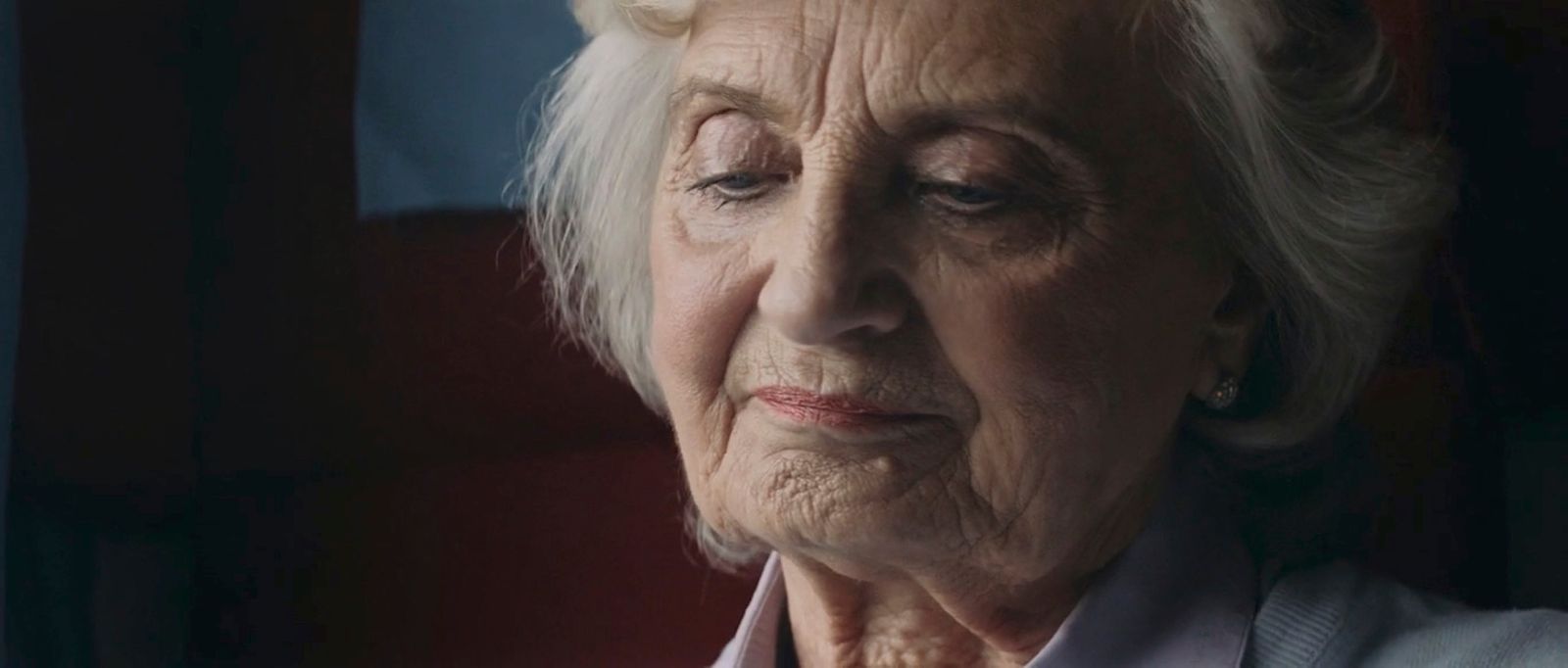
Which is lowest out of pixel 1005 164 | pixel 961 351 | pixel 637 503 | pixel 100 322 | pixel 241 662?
pixel 241 662

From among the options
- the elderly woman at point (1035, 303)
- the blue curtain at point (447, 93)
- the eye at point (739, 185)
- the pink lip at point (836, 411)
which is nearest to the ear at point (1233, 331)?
the elderly woman at point (1035, 303)

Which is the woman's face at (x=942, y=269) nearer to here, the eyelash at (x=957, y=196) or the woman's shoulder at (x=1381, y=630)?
the eyelash at (x=957, y=196)

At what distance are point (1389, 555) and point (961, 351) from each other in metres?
0.75

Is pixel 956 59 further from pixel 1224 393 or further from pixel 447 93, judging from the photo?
pixel 447 93

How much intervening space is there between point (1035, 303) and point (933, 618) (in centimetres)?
35

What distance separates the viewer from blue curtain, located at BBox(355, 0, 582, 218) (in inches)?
75.2

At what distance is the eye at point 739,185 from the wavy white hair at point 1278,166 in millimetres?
177

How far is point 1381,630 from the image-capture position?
4.83ft

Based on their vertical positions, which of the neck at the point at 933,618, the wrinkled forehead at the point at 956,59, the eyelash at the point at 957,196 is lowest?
the neck at the point at 933,618

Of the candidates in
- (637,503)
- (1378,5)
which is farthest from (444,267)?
(1378,5)

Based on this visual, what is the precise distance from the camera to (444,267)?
1.98 m

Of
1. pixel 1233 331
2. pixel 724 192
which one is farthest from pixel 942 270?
pixel 1233 331

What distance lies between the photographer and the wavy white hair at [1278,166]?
55.7 inches

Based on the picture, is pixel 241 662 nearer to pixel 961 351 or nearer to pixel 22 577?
pixel 22 577
